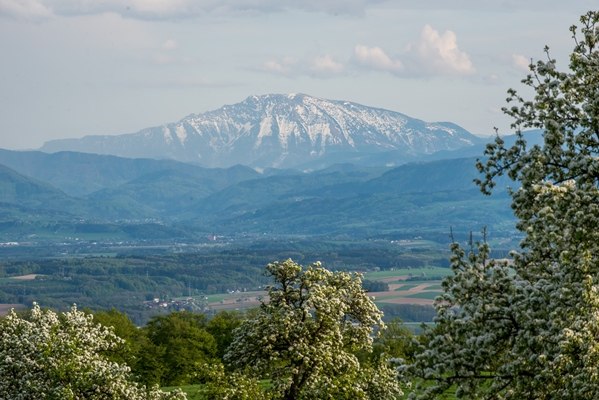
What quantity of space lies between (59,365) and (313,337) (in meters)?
11.1

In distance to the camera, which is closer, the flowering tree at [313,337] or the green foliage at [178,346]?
the flowering tree at [313,337]

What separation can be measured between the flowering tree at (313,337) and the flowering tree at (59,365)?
421 centimetres

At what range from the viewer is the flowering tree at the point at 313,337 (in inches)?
1676

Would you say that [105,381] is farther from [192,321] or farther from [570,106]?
[192,321]

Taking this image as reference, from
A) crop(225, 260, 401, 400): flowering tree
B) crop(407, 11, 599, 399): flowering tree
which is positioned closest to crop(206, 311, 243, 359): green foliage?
crop(225, 260, 401, 400): flowering tree

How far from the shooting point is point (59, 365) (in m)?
42.5

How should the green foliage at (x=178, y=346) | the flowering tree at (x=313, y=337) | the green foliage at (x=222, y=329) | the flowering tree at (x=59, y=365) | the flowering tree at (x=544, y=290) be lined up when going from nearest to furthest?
1. the flowering tree at (x=544, y=290)
2. the flowering tree at (x=59, y=365)
3. the flowering tree at (x=313, y=337)
4. the green foliage at (x=178, y=346)
5. the green foliage at (x=222, y=329)

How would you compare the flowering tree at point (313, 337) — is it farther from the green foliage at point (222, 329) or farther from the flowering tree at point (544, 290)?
the green foliage at point (222, 329)

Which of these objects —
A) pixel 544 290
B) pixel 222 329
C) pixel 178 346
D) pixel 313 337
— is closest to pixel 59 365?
pixel 313 337

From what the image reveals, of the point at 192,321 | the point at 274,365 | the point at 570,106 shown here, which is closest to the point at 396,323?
the point at 192,321

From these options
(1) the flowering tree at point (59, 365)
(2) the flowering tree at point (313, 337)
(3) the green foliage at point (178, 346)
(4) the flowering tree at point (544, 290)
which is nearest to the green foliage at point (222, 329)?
(3) the green foliage at point (178, 346)

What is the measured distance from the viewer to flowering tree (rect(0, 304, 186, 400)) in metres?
42.3

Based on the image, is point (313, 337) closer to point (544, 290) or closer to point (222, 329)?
point (544, 290)

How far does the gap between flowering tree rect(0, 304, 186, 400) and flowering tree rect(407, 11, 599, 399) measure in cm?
1927
